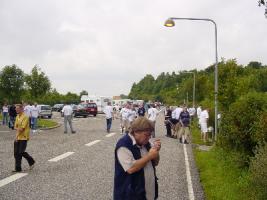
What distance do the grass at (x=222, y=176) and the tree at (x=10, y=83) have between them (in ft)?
120

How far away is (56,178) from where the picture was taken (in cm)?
1022

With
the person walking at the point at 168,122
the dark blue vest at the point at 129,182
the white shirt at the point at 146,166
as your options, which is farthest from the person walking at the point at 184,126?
the dark blue vest at the point at 129,182

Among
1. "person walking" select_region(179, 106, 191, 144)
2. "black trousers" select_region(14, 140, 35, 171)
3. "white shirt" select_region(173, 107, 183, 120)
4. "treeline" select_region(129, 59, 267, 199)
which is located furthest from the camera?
"white shirt" select_region(173, 107, 183, 120)

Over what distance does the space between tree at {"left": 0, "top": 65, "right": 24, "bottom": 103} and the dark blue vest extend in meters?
44.7

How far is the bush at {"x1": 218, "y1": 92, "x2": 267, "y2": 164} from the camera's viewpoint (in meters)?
11.4

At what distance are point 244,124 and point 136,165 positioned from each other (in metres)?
7.88

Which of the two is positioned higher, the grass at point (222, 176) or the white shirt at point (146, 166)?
the white shirt at point (146, 166)

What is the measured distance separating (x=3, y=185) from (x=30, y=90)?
4537 centimetres

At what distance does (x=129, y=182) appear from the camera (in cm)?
433

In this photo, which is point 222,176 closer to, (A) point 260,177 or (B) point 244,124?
(B) point 244,124

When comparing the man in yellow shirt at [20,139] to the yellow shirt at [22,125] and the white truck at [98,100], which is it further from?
the white truck at [98,100]

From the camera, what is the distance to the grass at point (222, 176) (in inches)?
331

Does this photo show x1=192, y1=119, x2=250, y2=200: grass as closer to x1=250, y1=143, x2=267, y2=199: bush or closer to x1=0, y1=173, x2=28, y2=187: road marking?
x1=250, y1=143, x2=267, y2=199: bush

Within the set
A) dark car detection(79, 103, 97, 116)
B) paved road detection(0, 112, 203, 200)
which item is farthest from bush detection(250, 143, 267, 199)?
dark car detection(79, 103, 97, 116)
